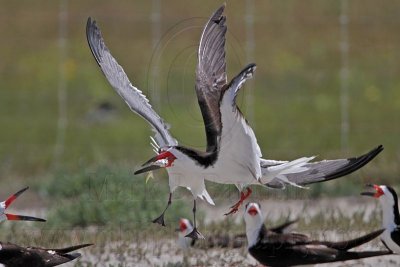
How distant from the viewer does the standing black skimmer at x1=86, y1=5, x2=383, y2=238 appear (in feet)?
31.6

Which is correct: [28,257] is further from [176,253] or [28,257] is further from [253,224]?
[253,224]

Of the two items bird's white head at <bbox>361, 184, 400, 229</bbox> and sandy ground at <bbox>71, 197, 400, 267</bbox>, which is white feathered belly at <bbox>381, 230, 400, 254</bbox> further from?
sandy ground at <bbox>71, 197, 400, 267</bbox>

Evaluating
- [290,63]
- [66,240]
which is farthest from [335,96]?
[66,240]

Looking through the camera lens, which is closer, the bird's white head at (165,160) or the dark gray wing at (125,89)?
the bird's white head at (165,160)

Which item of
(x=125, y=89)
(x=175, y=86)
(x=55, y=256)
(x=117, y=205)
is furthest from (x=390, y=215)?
(x=175, y=86)

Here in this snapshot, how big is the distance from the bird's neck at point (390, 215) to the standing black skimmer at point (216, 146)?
519 mm

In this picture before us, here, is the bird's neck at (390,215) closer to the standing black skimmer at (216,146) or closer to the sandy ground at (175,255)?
the sandy ground at (175,255)

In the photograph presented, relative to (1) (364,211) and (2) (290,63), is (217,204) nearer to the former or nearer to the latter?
(1) (364,211)

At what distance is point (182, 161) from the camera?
9898 millimetres

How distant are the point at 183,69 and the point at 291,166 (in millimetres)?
1585

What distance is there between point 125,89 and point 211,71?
0.66 m

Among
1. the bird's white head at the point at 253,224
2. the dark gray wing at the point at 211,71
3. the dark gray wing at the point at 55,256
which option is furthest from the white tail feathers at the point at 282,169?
the dark gray wing at the point at 55,256

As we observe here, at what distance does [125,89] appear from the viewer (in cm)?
1070

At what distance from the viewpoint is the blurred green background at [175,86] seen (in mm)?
23234
